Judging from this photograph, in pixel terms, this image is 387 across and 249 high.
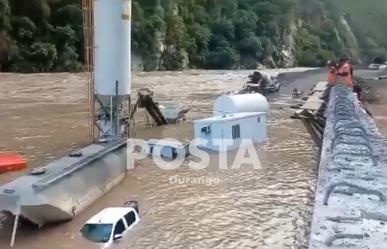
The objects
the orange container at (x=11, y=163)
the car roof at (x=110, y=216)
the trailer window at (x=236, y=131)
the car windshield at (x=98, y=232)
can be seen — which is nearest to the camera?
the car windshield at (x=98, y=232)

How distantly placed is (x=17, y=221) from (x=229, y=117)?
41.3 feet

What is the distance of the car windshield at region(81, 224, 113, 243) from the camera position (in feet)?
46.6

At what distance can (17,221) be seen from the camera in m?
14.4

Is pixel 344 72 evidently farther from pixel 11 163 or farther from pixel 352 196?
pixel 352 196

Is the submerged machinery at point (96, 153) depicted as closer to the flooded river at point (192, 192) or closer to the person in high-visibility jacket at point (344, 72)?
the flooded river at point (192, 192)

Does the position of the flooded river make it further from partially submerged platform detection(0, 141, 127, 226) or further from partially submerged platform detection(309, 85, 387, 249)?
partially submerged platform detection(309, 85, 387, 249)

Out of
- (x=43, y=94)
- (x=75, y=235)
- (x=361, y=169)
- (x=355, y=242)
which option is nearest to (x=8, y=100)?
(x=43, y=94)

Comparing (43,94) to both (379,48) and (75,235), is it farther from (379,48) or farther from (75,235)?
(379,48)

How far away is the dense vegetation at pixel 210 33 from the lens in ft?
201

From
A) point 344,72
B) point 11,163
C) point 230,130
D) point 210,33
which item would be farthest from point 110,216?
point 210,33

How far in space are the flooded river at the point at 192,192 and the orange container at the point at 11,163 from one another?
1.47ft

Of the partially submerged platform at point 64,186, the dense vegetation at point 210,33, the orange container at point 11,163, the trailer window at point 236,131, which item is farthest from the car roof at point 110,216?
the dense vegetation at point 210,33

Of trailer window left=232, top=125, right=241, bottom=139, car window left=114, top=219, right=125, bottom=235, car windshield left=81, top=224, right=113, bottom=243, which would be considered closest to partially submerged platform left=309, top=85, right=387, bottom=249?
car window left=114, top=219, right=125, bottom=235

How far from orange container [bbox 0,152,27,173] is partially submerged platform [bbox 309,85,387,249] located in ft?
34.9
